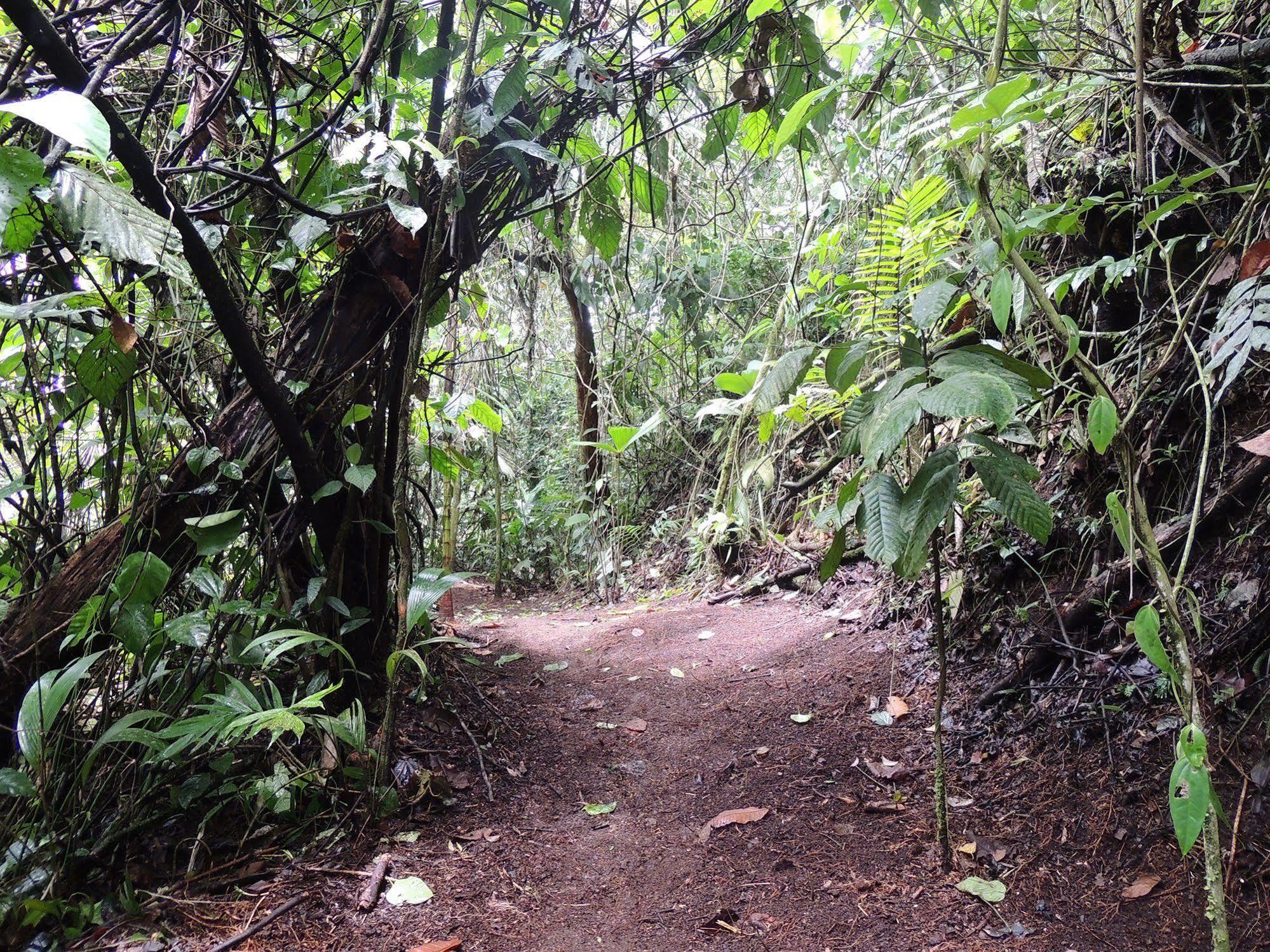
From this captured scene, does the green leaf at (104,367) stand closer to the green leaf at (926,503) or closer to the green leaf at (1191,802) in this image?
the green leaf at (926,503)

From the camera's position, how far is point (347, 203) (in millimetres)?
2119

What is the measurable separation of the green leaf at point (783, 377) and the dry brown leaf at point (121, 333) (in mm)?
1546

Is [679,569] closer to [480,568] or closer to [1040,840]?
[480,568]

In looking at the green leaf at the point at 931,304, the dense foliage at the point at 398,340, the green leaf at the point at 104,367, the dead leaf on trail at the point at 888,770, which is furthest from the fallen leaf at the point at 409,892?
the green leaf at the point at 931,304

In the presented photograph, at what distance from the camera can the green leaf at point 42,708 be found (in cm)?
163

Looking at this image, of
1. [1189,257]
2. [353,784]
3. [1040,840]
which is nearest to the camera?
[1040,840]

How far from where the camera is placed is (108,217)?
137 centimetres

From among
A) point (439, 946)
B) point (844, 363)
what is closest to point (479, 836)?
point (439, 946)

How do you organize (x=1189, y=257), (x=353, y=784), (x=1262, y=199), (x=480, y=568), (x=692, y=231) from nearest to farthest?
(x=1262, y=199)
(x=353, y=784)
(x=1189, y=257)
(x=692, y=231)
(x=480, y=568)

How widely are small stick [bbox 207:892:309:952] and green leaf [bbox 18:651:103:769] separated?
0.61 m

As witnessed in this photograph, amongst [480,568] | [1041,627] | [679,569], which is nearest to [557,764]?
[1041,627]

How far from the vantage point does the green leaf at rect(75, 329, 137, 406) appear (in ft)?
5.65

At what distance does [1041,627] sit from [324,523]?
222 centimetres

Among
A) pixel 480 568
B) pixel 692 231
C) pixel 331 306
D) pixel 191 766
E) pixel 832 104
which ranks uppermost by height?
pixel 692 231
